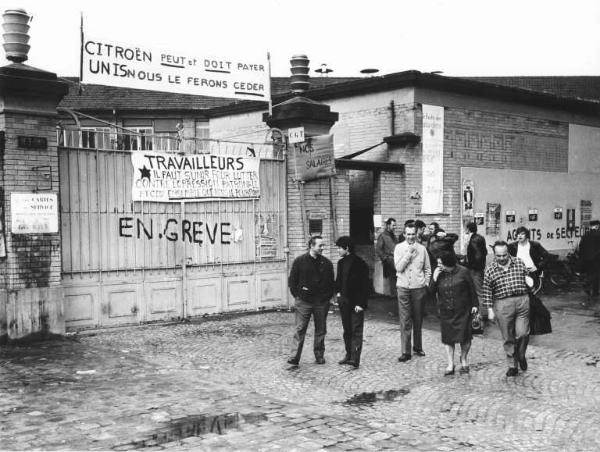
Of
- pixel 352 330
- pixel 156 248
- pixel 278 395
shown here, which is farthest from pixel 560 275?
pixel 278 395

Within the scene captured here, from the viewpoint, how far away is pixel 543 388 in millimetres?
7871

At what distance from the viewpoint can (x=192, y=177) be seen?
40.3 feet

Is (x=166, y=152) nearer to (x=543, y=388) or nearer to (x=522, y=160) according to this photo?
(x=543, y=388)

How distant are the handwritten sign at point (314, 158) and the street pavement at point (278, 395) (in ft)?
12.1

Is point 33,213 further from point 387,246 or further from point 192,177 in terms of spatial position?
point 387,246

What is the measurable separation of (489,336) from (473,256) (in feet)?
5.52

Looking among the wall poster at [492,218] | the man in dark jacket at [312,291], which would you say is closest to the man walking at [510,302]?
the man in dark jacket at [312,291]

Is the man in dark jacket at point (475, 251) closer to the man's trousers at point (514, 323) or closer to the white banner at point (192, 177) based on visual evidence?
the man's trousers at point (514, 323)

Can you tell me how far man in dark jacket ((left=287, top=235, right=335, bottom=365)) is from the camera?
8.97m

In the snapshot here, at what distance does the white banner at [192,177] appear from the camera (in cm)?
1171

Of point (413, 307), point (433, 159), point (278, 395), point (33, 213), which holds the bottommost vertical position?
point (278, 395)

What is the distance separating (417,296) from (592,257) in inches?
285

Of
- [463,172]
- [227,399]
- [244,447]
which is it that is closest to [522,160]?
[463,172]

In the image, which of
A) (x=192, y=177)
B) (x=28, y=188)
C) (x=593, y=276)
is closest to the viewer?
(x=28, y=188)
